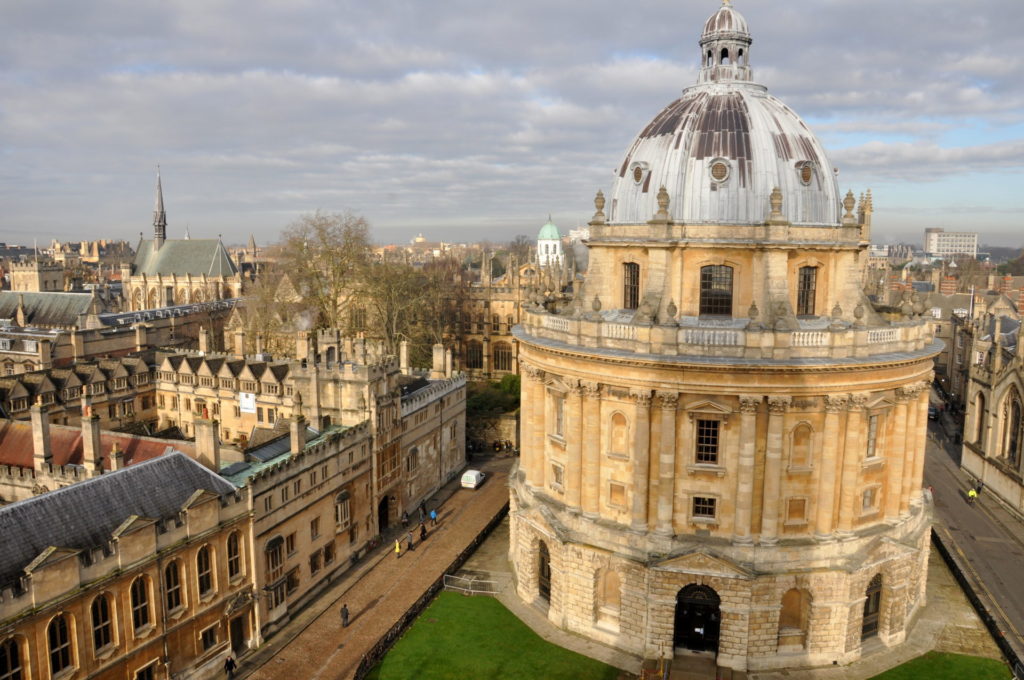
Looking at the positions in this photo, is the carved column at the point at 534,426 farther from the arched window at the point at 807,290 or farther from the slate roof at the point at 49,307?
the slate roof at the point at 49,307

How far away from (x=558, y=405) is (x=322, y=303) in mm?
40476

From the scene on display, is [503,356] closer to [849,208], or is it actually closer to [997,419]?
[997,419]

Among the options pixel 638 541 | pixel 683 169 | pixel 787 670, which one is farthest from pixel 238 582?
pixel 683 169

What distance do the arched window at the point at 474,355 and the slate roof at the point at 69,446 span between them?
49749mm

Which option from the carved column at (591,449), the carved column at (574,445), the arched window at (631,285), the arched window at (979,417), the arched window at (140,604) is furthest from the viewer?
the arched window at (979,417)

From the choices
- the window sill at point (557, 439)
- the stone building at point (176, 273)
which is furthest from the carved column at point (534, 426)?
the stone building at point (176, 273)

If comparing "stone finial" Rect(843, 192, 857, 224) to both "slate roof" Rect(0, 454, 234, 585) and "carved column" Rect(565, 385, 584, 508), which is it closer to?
"carved column" Rect(565, 385, 584, 508)

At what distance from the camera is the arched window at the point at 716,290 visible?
99.2 ft

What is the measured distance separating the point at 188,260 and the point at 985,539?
97.4m

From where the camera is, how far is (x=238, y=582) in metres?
28.8

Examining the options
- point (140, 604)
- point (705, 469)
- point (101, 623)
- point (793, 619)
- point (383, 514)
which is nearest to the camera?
point (101, 623)

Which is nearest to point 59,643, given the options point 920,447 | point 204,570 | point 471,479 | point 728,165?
point 204,570

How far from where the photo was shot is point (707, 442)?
93.8 feet

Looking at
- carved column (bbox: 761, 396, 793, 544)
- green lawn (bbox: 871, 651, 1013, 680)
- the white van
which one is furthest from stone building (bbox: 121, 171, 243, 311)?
green lawn (bbox: 871, 651, 1013, 680)
